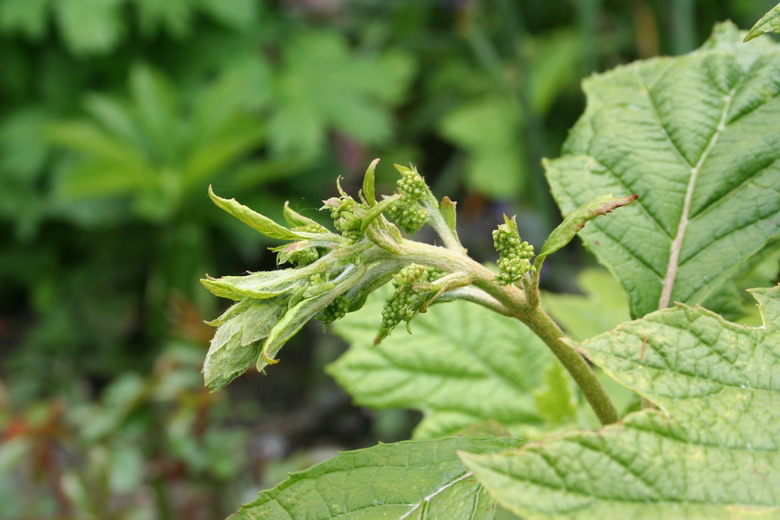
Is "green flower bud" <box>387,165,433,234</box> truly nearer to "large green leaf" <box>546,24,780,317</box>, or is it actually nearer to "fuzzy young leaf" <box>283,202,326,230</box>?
"fuzzy young leaf" <box>283,202,326,230</box>

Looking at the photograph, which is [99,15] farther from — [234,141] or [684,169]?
[684,169]

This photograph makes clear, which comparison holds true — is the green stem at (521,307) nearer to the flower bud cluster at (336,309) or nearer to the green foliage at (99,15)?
the flower bud cluster at (336,309)

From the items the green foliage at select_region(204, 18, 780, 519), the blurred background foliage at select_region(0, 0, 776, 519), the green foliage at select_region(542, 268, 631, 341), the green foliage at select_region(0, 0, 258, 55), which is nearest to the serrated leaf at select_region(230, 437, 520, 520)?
the green foliage at select_region(204, 18, 780, 519)

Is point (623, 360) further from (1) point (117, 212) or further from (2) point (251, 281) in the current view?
(1) point (117, 212)

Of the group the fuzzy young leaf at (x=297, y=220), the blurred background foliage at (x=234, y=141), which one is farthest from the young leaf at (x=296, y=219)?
the blurred background foliage at (x=234, y=141)

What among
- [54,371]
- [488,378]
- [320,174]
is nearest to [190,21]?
[320,174]
